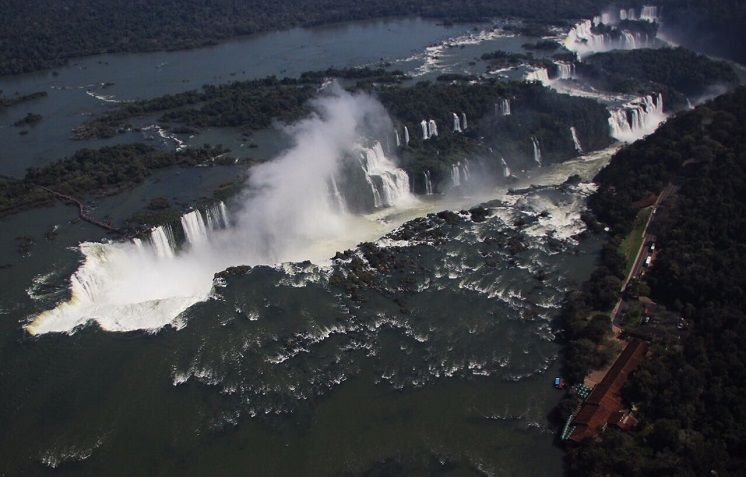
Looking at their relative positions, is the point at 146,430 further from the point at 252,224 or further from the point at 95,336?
the point at 252,224

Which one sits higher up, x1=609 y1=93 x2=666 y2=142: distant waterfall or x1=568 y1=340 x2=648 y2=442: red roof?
x1=609 y1=93 x2=666 y2=142: distant waterfall

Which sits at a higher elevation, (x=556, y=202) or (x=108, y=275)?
(x=108, y=275)

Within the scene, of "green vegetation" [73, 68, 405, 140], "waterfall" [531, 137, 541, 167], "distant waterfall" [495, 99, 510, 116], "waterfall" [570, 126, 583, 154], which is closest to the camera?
"waterfall" [531, 137, 541, 167]

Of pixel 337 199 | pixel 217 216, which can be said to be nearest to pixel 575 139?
pixel 337 199

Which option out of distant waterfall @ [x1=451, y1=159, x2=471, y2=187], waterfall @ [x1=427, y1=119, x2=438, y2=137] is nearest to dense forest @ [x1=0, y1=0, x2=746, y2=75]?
waterfall @ [x1=427, y1=119, x2=438, y2=137]

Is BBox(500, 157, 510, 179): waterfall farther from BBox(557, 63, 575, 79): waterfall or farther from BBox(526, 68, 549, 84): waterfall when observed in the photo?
BBox(557, 63, 575, 79): waterfall

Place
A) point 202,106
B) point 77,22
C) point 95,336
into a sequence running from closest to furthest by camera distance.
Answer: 1. point 95,336
2. point 202,106
3. point 77,22

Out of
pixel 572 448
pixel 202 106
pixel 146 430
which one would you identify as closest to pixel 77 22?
pixel 202 106
